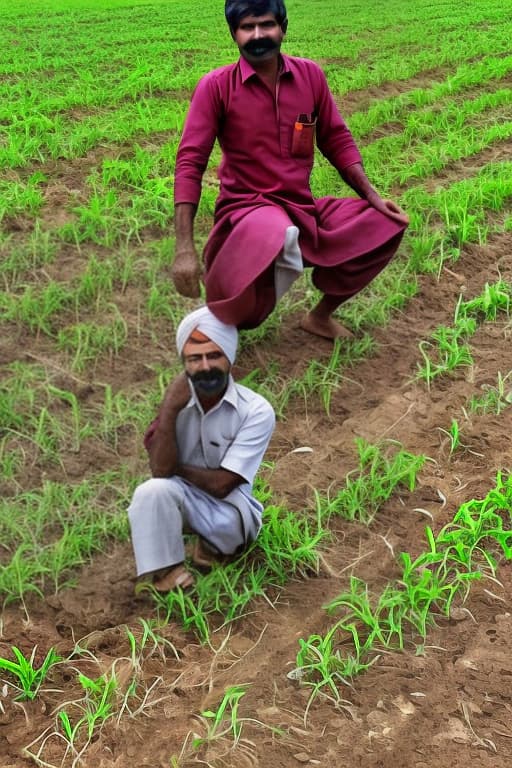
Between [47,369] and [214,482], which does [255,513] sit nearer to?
[214,482]

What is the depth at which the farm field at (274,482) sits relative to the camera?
2.08m

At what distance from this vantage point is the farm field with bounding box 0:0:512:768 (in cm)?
208

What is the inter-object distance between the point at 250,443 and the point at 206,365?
0.91 ft

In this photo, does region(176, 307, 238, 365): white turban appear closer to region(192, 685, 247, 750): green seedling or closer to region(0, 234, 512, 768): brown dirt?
region(0, 234, 512, 768): brown dirt

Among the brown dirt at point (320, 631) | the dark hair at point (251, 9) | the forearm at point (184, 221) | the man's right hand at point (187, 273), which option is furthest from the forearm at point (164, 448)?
the dark hair at point (251, 9)

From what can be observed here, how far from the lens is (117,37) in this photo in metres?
7.75

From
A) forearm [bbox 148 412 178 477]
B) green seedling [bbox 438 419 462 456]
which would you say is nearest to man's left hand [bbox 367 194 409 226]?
green seedling [bbox 438 419 462 456]

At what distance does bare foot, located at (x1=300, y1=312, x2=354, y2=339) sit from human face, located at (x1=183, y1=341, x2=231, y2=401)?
155cm

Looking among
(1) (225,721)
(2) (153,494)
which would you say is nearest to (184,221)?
(2) (153,494)

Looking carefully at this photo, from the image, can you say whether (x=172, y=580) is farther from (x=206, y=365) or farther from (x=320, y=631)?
(x=206, y=365)

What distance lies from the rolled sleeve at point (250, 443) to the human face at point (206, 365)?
0.50 feet

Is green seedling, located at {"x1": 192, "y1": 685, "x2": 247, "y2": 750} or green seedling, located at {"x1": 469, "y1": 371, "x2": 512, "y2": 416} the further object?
green seedling, located at {"x1": 469, "y1": 371, "x2": 512, "y2": 416}

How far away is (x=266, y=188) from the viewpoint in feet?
10.7

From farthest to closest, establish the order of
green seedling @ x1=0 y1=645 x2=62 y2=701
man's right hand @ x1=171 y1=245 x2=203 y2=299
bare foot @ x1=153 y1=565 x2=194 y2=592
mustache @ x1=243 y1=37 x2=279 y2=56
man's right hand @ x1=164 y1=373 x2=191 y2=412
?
mustache @ x1=243 y1=37 x2=279 y2=56 → man's right hand @ x1=171 y1=245 x2=203 y2=299 → bare foot @ x1=153 y1=565 x2=194 y2=592 → man's right hand @ x1=164 y1=373 x2=191 y2=412 → green seedling @ x1=0 y1=645 x2=62 y2=701
